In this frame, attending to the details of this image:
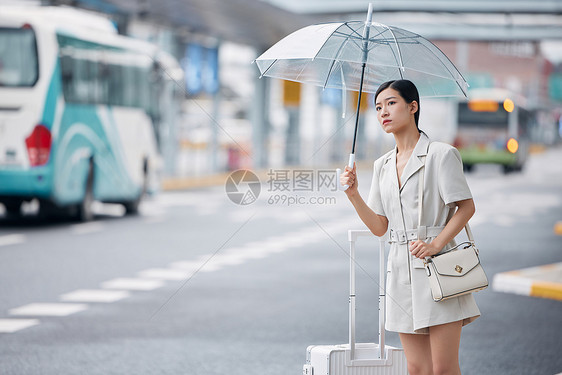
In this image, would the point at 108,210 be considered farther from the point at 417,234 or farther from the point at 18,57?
the point at 417,234

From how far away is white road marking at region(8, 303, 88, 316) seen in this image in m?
8.98

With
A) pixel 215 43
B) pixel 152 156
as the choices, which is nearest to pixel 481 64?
pixel 215 43

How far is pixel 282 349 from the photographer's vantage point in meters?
7.64

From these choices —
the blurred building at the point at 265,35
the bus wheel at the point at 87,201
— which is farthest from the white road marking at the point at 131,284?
the blurred building at the point at 265,35

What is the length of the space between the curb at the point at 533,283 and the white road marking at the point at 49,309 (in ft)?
14.1

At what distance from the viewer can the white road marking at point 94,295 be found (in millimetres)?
9742

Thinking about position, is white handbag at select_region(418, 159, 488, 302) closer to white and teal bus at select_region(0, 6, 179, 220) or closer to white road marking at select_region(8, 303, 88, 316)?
white road marking at select_region(8, 303, 88, 316)

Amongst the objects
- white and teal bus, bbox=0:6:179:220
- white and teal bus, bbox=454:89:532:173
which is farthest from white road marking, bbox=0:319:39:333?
white and teal bus, bbox=454:89:532:173

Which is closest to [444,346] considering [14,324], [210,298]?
[14,324]

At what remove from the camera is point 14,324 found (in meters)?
8.46

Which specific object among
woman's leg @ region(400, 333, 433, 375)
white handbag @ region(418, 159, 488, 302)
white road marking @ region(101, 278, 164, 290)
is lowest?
white road marking @ region(101, 278, 164, 290)

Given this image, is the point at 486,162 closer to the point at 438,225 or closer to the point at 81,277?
the point at 81,277

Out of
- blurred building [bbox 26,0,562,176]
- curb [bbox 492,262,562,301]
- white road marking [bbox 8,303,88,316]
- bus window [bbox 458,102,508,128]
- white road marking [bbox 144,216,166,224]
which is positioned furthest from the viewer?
bus window [bbox 458,102,508,128]

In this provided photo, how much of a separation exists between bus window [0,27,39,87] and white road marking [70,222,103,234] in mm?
A: 2334
